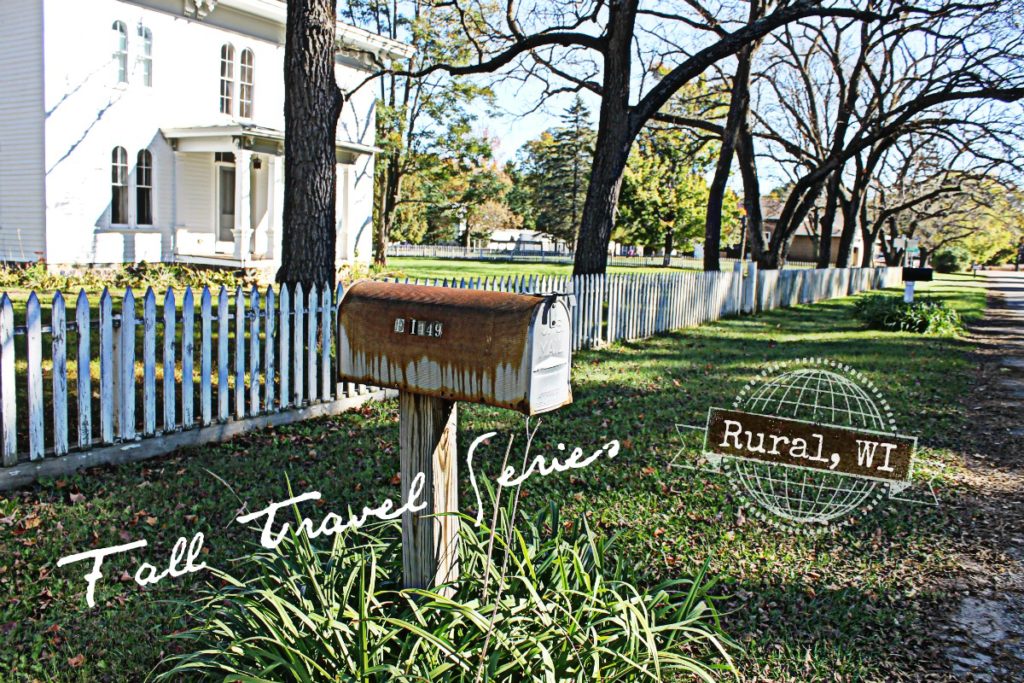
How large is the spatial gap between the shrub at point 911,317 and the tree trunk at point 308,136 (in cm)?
1364

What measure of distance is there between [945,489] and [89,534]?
19.5ft

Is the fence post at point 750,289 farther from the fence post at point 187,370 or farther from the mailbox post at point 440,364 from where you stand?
the mailbox post at point 440,364

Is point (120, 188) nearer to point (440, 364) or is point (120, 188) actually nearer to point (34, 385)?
point (34, 385)

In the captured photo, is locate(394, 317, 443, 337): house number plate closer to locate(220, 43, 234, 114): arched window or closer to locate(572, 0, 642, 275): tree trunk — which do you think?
locate(572, 0, 642, 275): tree trunk

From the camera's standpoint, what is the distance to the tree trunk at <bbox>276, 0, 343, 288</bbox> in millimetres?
8672

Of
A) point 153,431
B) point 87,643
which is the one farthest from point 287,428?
point 87,643

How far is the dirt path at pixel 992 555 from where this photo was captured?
3826 mm

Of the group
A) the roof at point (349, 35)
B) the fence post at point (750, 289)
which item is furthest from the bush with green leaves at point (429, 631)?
the roof at point (349, 35)

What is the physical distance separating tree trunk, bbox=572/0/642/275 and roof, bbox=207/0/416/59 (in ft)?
34.7

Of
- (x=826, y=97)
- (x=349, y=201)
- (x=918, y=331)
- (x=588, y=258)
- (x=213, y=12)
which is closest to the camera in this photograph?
(x=588, y=258)

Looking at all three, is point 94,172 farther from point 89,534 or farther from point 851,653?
point 851,653

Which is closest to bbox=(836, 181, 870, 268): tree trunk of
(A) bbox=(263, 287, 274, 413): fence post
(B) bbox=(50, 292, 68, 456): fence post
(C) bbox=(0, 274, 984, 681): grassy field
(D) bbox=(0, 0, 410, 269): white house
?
(D) bbox=(0, 0, 410, 269): white house

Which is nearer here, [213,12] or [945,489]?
[945,489]

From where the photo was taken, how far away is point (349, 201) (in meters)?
24.0
